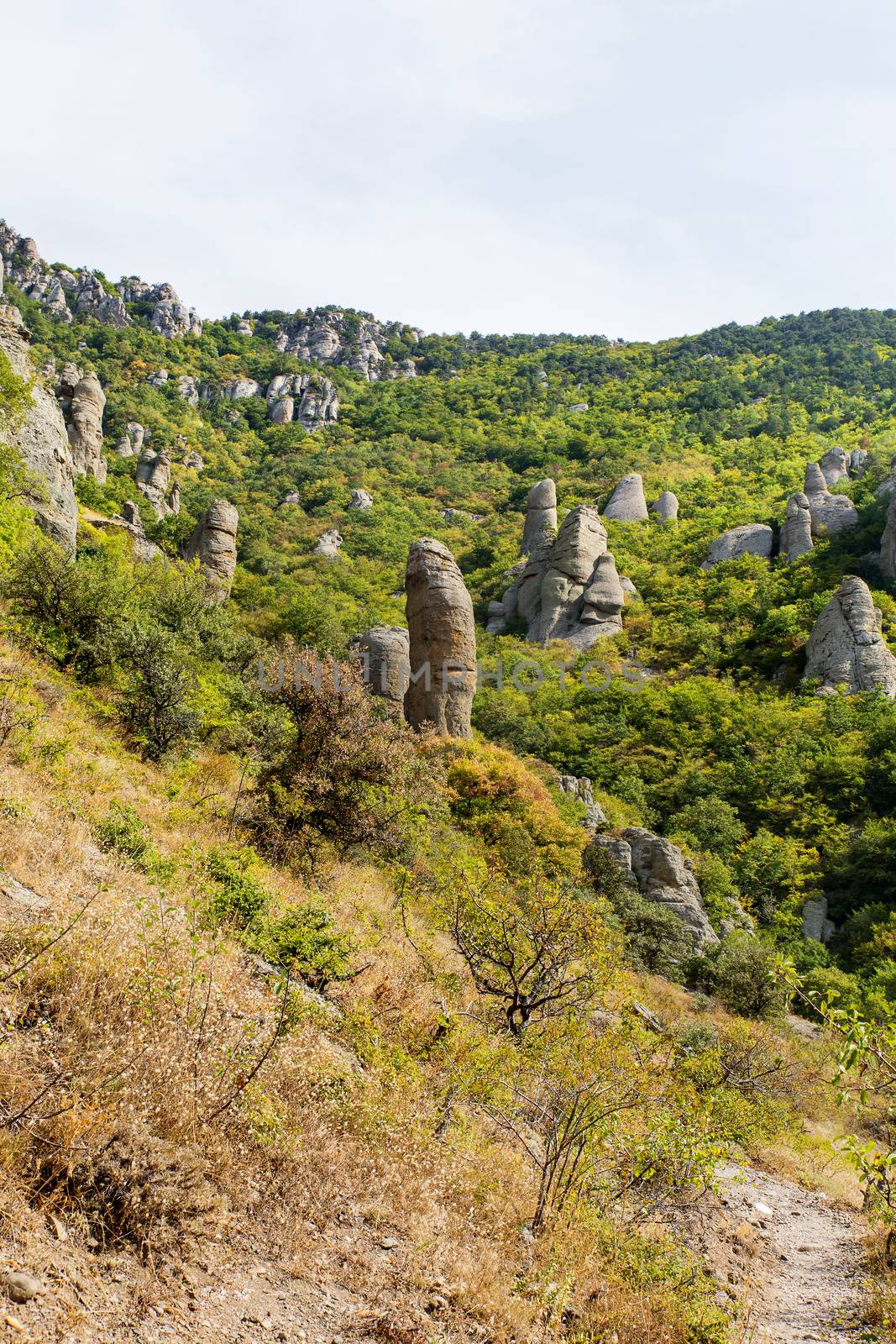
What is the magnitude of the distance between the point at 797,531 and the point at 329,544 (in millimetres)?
29301

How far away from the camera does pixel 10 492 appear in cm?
1556

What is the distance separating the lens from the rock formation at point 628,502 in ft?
171

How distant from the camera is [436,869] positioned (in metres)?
10.3

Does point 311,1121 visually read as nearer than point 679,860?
Yes

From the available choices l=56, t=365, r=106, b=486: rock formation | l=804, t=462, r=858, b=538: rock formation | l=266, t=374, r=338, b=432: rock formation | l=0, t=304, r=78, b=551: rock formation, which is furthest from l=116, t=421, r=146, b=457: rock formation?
l=804, t=462, r=858, b=538: rock formation

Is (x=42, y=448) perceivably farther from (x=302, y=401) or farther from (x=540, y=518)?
(x=302, y=401)

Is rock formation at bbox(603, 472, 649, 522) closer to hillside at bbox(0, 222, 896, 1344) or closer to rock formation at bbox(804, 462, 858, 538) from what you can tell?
hillside at bbox(0, 222, 896, 1344)

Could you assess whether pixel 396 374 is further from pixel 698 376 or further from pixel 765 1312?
pixel 765 1312

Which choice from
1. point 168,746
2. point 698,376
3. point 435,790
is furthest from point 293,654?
point 698,376

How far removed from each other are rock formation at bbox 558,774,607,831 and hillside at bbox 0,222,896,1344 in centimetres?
32

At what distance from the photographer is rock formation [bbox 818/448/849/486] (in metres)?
51.3

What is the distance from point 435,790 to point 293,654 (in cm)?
596

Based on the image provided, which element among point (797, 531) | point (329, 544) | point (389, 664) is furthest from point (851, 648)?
point (329, 544)

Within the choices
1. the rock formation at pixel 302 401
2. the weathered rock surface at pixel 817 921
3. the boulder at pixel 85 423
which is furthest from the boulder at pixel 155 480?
the weathered rock surface at pixel 817 921
